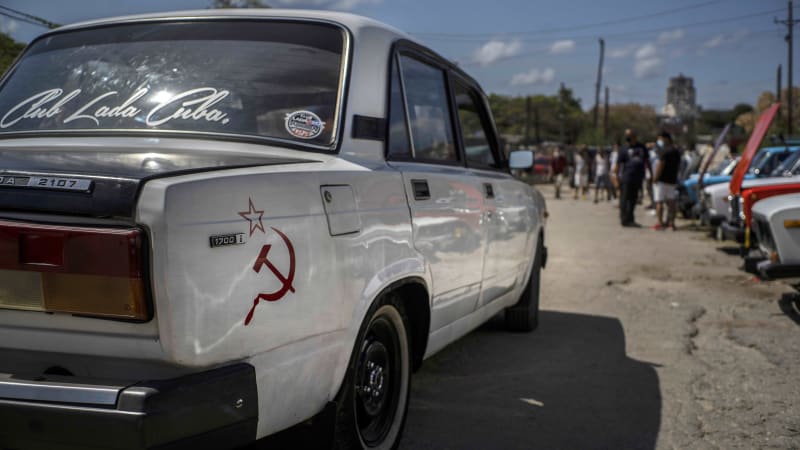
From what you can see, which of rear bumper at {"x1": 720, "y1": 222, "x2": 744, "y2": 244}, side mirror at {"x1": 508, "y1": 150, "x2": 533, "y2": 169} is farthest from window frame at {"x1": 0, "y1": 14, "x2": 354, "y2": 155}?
rear bumper at {"x1": 720, "y1": 222, "x2": 744, "y2": 244}

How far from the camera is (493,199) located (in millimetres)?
4512

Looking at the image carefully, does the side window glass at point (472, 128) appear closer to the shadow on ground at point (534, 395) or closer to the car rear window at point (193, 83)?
the shadow on ground at point (534, 395)

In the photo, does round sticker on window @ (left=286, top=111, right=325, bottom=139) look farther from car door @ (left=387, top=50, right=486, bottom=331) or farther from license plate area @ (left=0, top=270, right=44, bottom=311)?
license plate area @ (left=0, top=270, right=44, bottom=311)

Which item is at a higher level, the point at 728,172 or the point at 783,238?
the point at 728,172

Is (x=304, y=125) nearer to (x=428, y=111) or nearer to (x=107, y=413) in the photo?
(x=428, y=111)

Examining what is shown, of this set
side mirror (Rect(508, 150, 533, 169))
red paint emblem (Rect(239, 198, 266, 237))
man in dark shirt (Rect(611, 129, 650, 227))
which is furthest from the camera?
man in dark shirt (Rect(611, 129, 650, 227))

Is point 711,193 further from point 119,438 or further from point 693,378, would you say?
point 119,438

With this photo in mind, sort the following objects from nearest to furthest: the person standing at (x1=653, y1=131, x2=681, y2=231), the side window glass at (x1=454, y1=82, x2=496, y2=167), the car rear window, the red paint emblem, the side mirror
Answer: the red paint emblem
the car rear window
the side window glass at (x1=454, y1=82, x2=496, y2=167)
the side mirror
the person standing at (x1=653, y1=131, x2=681, y2=231)

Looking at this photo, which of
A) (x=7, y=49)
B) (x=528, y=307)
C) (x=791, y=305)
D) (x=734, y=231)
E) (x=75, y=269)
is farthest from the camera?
(x=734, y=231)

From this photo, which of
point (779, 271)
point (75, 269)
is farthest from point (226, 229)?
point (779, 271)

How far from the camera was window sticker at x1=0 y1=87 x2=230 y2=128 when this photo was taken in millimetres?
3004

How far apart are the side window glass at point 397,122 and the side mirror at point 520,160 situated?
1.93 meters

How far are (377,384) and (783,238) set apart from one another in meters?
4.70

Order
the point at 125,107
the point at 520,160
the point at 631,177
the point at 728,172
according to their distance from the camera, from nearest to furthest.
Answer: the point at 125,107 → the point at 520,160 → the point at 728,172 → the point at 631,177
